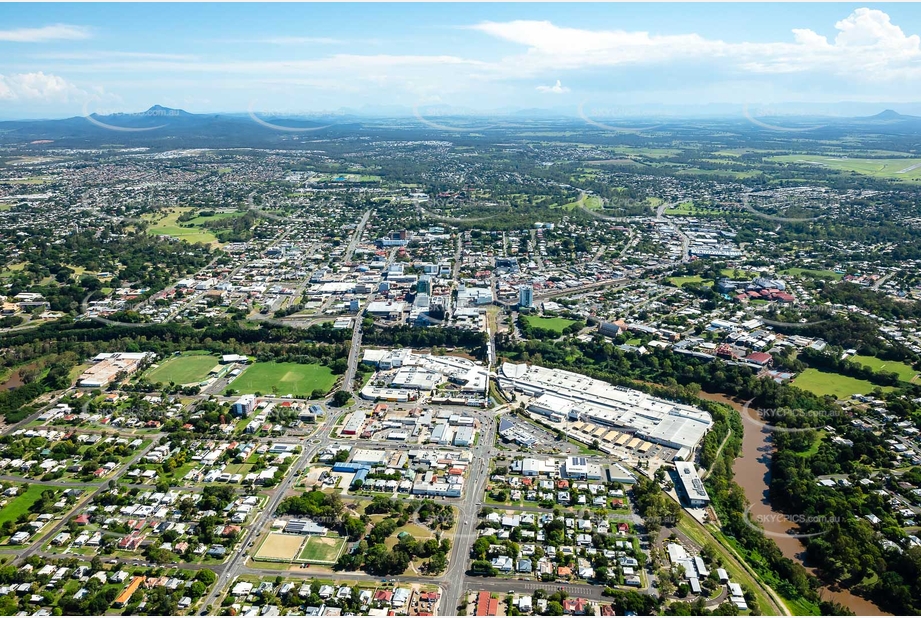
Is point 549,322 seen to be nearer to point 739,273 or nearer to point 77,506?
point 739,273

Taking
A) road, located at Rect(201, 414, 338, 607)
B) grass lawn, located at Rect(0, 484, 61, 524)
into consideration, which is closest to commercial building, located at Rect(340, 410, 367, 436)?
road, located at Rect(201, 414, 338, 607)

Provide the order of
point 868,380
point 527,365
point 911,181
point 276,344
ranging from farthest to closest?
point 911,181 < point 276,344 < point 527,365 < point 868,380

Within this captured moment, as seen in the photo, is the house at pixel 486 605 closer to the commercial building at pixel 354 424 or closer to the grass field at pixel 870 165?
the commercial building at pixel 354 424

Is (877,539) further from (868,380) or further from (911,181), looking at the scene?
(911,181)

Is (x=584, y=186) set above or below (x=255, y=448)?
above

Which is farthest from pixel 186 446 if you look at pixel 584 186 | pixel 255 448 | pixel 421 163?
pixel 421 163

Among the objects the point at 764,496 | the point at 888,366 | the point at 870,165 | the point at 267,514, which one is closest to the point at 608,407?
the point at 764,496

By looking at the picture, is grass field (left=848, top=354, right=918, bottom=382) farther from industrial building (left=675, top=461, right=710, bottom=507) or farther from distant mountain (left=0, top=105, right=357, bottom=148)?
distant mountain (left=0, top=105, right=357, bottom=148)
